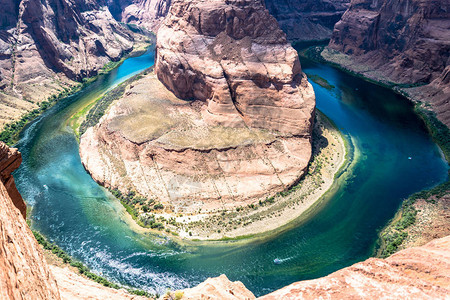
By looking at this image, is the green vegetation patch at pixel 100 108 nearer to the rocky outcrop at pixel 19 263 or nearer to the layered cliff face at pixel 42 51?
the layered cliff face at pixel 42 51

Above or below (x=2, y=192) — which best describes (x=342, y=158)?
below

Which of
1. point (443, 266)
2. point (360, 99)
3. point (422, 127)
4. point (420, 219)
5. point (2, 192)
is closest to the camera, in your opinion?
point (2, 192)

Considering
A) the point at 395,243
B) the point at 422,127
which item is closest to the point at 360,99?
the point at 422,127

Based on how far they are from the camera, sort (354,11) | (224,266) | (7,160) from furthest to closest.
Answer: (354,11) → (224,266) → (7,160)

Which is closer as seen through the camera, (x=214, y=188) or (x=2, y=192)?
(x=2, y=192)

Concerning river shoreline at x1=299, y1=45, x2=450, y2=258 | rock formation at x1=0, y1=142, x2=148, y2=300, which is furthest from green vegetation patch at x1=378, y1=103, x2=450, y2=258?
rock formation at x1=0, y1=142, x2=148, y2=300

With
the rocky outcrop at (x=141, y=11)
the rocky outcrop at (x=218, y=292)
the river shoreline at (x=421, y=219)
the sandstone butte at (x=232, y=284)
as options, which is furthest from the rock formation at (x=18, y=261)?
the rocky outcrop at (x=141, y=11)

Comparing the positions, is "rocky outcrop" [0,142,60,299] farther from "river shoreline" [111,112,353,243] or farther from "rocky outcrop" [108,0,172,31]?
"rocky outcrop" [108,0,172,31]

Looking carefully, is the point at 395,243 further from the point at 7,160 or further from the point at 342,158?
the point at 7,160

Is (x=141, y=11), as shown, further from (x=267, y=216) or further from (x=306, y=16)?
(x=267, y=216)
